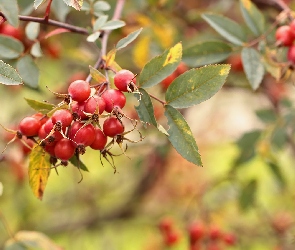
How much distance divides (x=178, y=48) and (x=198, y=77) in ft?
0.19

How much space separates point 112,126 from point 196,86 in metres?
0.17

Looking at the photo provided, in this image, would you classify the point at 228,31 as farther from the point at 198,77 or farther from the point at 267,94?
the point at 267,94

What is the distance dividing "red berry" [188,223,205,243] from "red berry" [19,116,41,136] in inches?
36.8

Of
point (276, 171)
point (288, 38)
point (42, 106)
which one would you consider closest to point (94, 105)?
point (42, 106)

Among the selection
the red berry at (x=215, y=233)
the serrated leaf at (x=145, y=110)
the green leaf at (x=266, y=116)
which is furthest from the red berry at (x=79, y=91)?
the red berry at (x=215, y=233)

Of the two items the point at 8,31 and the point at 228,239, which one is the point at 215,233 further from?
the point at 8,31

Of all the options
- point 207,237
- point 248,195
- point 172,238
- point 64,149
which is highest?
point 64,149

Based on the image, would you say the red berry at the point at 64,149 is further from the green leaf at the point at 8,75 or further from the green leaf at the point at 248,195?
the green leaf at the point at 248,195

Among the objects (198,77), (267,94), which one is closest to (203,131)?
(267,94)

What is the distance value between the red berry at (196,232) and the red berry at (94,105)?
986 mm

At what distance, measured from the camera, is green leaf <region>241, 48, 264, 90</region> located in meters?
1.02

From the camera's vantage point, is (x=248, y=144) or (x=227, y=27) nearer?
(x=227, y=27)

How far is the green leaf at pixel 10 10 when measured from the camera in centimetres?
77

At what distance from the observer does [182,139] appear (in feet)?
2.69
